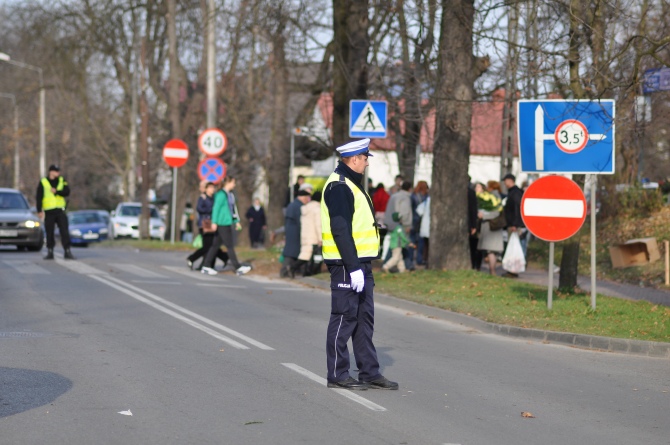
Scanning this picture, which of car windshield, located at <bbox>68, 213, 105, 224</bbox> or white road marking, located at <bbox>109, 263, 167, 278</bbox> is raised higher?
car windshield, located at <bbox>68, 213, 105, 224</bbox>

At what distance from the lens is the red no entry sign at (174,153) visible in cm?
2952

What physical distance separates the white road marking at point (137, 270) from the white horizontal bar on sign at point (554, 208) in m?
8.39

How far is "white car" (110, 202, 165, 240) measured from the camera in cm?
4338

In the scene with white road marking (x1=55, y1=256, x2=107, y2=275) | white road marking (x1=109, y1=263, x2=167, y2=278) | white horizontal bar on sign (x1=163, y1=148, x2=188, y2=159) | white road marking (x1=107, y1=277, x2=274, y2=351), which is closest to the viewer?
white road marking (x1=107, y1=277, x2=274, y2=351)

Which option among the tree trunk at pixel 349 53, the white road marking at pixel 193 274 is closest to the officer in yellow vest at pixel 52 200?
the white road marking at pixel 193 274

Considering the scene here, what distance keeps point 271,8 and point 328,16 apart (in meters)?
4.89

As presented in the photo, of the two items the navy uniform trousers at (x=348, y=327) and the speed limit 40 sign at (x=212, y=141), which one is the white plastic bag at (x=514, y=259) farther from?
the navy uniform trousers at (x=348, y=327)

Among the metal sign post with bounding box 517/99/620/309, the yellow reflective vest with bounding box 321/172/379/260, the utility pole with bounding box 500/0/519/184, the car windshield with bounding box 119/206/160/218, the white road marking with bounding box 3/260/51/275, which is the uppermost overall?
the utility pole with bounding box 500/0/519/184

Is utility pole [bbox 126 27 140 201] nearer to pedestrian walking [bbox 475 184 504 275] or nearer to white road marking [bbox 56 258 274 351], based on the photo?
white road marking [bbox 56 258 274 351]

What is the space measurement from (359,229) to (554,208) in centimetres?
576

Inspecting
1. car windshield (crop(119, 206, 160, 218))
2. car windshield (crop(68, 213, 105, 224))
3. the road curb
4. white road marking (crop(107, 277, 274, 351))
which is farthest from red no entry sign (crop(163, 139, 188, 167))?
car windshield (crop(119, 206, 160, 218))

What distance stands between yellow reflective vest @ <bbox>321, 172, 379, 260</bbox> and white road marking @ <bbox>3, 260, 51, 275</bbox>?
11699 millimetres

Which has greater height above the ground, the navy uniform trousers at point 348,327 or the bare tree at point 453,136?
the bare tree at point 453,136

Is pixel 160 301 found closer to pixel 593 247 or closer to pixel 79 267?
pixel 593 247
